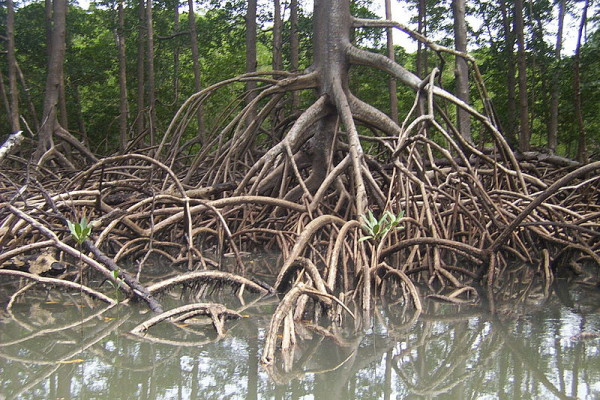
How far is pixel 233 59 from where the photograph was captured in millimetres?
16938

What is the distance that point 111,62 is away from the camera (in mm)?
14742

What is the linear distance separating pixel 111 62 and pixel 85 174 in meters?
10.4

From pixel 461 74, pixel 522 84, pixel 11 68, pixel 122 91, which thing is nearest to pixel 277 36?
pixel 122 91

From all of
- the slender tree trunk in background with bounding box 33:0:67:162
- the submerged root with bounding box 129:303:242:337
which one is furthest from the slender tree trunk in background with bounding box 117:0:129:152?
the submerged root with bounding box 129:303:242:337

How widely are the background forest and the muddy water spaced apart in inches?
266

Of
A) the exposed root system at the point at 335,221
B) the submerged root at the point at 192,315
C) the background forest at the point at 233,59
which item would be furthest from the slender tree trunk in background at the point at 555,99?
the submerged root at the point at 192,315

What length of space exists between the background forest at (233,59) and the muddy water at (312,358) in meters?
6.75

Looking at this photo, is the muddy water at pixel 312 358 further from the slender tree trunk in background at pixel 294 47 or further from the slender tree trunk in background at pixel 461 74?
the slender tree trunk in background at pixel 294 47

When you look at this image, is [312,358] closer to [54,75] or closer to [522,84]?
[54,75]

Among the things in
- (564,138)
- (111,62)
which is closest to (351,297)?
(564,138)

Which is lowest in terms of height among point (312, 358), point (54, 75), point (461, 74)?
point (312, 358)

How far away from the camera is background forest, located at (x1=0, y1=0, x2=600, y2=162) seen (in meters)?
10.6

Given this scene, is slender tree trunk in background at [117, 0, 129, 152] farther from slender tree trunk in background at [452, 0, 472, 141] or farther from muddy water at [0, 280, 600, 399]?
muddy water at [0, 280, 600, 399]

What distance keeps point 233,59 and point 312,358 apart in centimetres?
1508
